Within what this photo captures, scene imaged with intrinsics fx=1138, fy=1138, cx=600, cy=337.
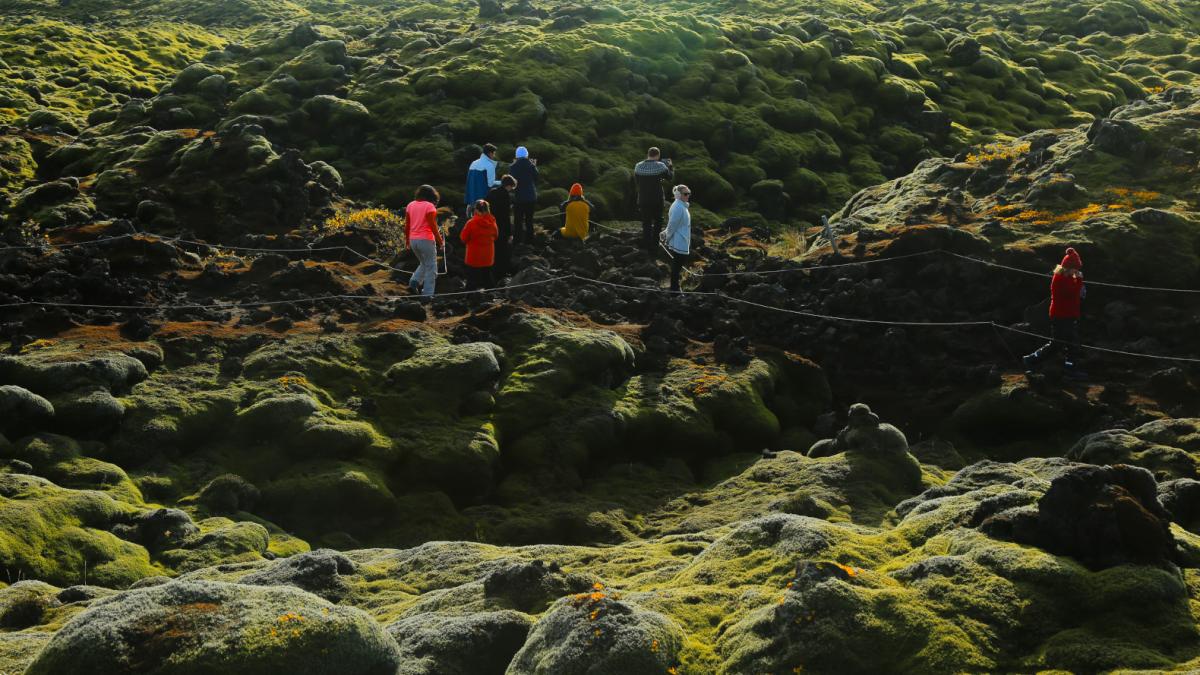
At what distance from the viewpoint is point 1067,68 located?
64625 millimetres

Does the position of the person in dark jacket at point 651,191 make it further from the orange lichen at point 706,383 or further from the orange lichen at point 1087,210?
the orange lichen at point 1087,210

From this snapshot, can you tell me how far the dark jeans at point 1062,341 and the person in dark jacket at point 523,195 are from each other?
1381 centimetres

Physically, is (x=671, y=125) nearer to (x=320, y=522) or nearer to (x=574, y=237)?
(x=574, y=237)

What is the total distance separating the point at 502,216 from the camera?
29.3m

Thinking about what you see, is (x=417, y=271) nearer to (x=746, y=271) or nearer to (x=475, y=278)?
(x=475, y=278)

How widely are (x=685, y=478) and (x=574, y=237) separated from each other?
13163mm

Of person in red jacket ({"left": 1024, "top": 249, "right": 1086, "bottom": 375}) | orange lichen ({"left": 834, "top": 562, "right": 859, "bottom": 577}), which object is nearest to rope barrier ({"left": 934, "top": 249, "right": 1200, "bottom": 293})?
person in red jacket ({"left": 1024, "top": 249, "right": 1086, "bottom": 375})

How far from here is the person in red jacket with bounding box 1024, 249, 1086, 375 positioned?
23766mm

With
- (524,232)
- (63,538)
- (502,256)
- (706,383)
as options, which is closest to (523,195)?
(524,232)

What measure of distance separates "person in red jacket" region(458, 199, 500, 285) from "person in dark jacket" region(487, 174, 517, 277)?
82.2 inches

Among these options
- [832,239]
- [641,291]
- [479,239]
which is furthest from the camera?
[832,239]

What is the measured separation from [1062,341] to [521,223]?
1492cm

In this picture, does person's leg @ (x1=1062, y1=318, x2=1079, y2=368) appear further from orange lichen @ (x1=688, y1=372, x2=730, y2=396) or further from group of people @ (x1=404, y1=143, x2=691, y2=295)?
group of people @ (x1=404, y1=143, x2=691, y2=295)

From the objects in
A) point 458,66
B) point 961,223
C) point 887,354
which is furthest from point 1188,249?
point 458,66
